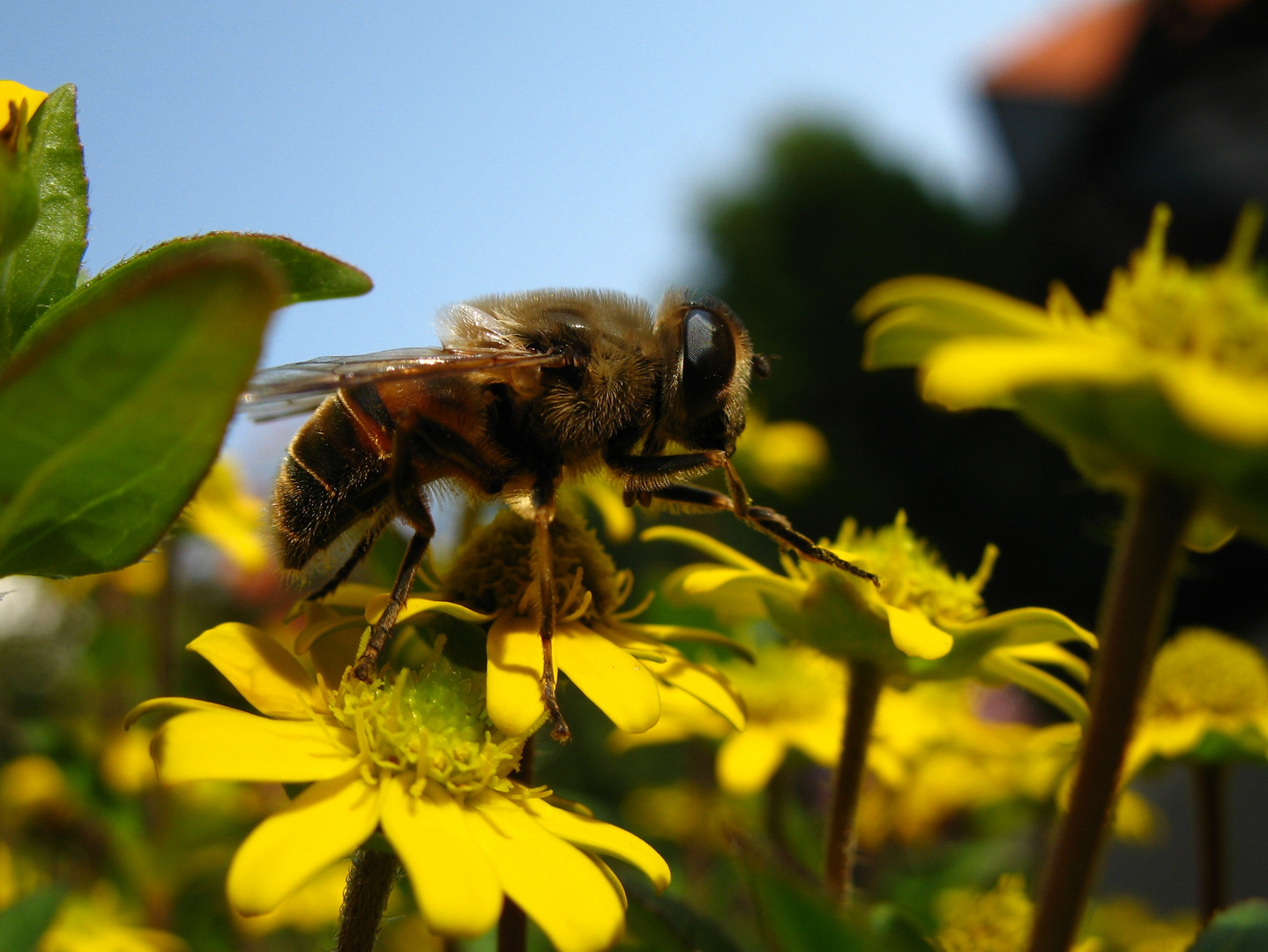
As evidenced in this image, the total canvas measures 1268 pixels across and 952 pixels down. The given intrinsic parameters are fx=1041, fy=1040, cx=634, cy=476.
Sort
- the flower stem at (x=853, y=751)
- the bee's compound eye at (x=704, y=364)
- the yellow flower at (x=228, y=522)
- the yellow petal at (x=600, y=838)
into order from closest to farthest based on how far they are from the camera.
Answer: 1. the yellow petal at (x=600, y=838)
2. the flower stem at (x=853, y=751)
3. the bee's compound eye at (x=704, y=364)
4. the yellow flower at (x=228, y=522)

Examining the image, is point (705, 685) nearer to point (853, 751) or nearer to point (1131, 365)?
point (853, 751)

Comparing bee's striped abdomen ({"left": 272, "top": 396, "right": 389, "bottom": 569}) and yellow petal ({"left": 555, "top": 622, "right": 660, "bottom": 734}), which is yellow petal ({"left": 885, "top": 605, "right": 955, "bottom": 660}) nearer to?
yellow petal ({"left": 555, "top": 622, "right": 660, "bottom": 734})

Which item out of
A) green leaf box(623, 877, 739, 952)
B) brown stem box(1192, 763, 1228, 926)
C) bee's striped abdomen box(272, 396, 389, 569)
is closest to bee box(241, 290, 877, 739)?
bee's striped abdomen box(272, 396, 389, 569)

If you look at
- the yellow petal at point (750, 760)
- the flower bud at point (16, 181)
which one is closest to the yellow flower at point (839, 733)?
the yellow petal at point (750, 760)

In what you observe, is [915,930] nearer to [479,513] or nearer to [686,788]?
[479,513]

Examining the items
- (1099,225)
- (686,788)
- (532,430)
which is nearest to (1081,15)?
(1099,225)

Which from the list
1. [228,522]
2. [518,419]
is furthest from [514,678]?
[228,522]

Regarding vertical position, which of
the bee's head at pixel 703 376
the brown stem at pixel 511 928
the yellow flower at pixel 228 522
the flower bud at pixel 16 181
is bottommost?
the yellow flower at pixel 228 522

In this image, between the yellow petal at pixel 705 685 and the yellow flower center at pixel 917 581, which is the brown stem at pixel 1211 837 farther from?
the yellow petal at pixel 705 685
